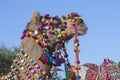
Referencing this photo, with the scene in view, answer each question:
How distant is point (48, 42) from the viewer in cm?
648

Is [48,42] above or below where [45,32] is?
below

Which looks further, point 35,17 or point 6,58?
point 6,58

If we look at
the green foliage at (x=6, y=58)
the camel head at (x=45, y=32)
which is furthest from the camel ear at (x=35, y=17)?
the green foliage at (x=6, y=58)

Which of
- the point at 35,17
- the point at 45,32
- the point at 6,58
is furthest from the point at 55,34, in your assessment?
the point at 6,58

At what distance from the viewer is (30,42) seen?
21.5 feet

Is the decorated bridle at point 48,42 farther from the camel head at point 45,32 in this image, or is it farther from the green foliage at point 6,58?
the green foliage at point 6,58

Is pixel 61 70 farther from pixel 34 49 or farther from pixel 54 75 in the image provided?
pixel 34 49

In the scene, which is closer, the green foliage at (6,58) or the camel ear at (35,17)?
the camel ear at (35,17)

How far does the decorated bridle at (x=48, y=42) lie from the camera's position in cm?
638

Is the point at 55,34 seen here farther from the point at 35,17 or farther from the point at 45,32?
the point at 35,17

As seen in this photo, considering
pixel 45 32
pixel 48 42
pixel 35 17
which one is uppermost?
pixel 35 17

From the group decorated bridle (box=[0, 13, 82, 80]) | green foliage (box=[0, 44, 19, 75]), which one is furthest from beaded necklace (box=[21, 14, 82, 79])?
green foliage (box=[0, 44, 19, 75])

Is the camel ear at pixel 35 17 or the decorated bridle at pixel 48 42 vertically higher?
the camel ear at pixel 35 17

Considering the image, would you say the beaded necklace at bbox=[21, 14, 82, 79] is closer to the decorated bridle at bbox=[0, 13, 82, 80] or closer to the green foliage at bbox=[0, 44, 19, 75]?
the decorated bridle at bbox=[0, 13, 82, 80]
